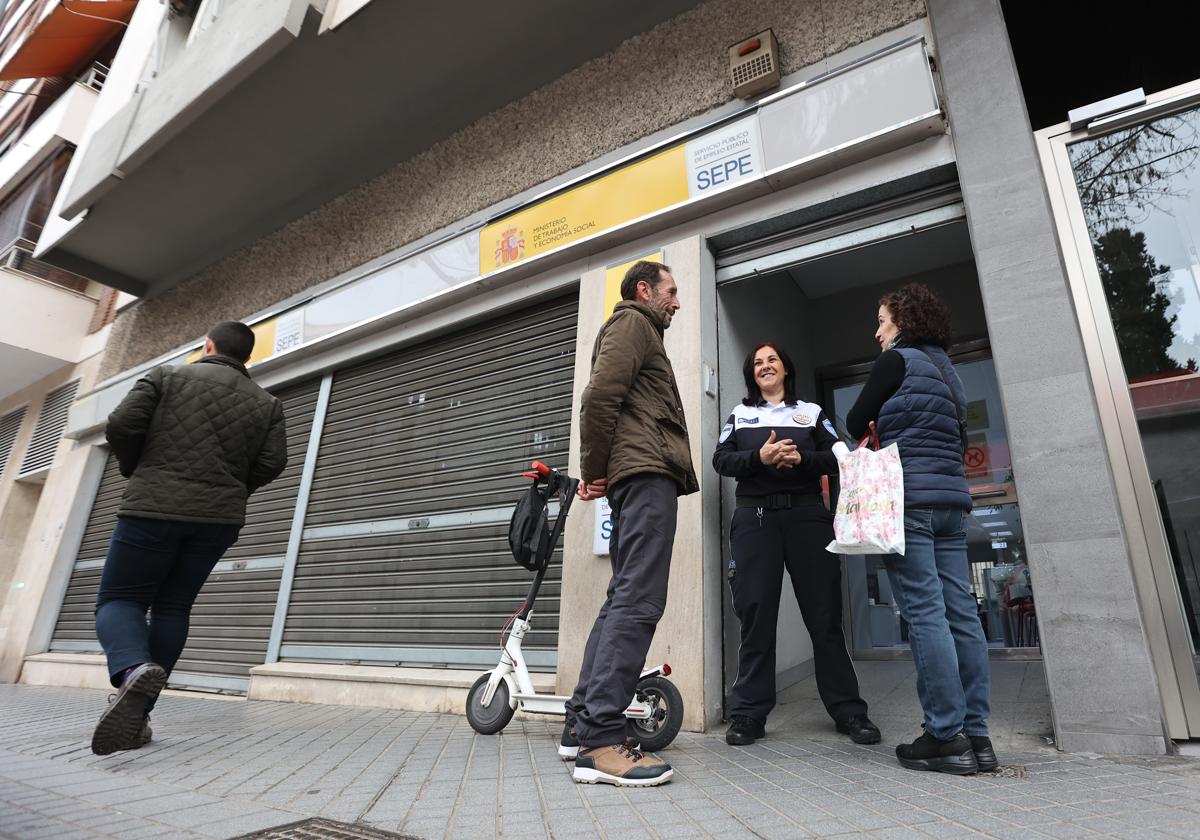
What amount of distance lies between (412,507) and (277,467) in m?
1.93

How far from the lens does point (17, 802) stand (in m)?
2.05

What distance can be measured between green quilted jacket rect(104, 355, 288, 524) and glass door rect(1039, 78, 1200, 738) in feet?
12.9

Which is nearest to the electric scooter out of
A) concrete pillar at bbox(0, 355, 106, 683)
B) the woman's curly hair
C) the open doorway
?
the open doorway

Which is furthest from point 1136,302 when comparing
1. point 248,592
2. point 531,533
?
point 248,592

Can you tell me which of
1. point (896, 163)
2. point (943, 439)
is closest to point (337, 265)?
point (896, 163)

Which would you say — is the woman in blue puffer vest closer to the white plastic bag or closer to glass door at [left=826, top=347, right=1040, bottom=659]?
the white plastic bag

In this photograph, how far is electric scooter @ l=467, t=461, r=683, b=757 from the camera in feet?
9.12

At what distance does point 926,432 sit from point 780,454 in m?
0.67

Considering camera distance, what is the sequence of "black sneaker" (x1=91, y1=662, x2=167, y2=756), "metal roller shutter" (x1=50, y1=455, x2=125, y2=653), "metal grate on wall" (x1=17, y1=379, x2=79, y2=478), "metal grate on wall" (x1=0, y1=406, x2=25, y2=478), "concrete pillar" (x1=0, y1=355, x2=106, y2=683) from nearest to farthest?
"black sneaker" (x1=91, y1=662, x2=167, y2=756)
"metal roller shutter" (x1=50, y1=455, x2=125, y2=653)
"concrete pillar" (x1=0, y1=355, x2=106, y2=683)
"metal grate on wall" (x1=17, y1=379, x2=79, y2=478)
"metal grate on wall" (x1=0, y1=406, x2=25, y2=478)

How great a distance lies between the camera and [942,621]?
7.79ft

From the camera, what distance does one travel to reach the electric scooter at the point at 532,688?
278 centimetres

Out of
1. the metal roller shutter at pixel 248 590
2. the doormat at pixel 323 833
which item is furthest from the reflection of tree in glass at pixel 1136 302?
the metal roller shutter at pixel 248 590

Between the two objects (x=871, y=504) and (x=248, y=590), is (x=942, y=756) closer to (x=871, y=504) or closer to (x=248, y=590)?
(x=871, y=504)

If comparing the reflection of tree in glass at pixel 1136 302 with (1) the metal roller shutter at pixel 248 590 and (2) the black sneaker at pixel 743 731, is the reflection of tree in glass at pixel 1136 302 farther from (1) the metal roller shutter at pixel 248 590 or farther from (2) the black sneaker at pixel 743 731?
(1) the metal roller shutter at pixel 248 590
